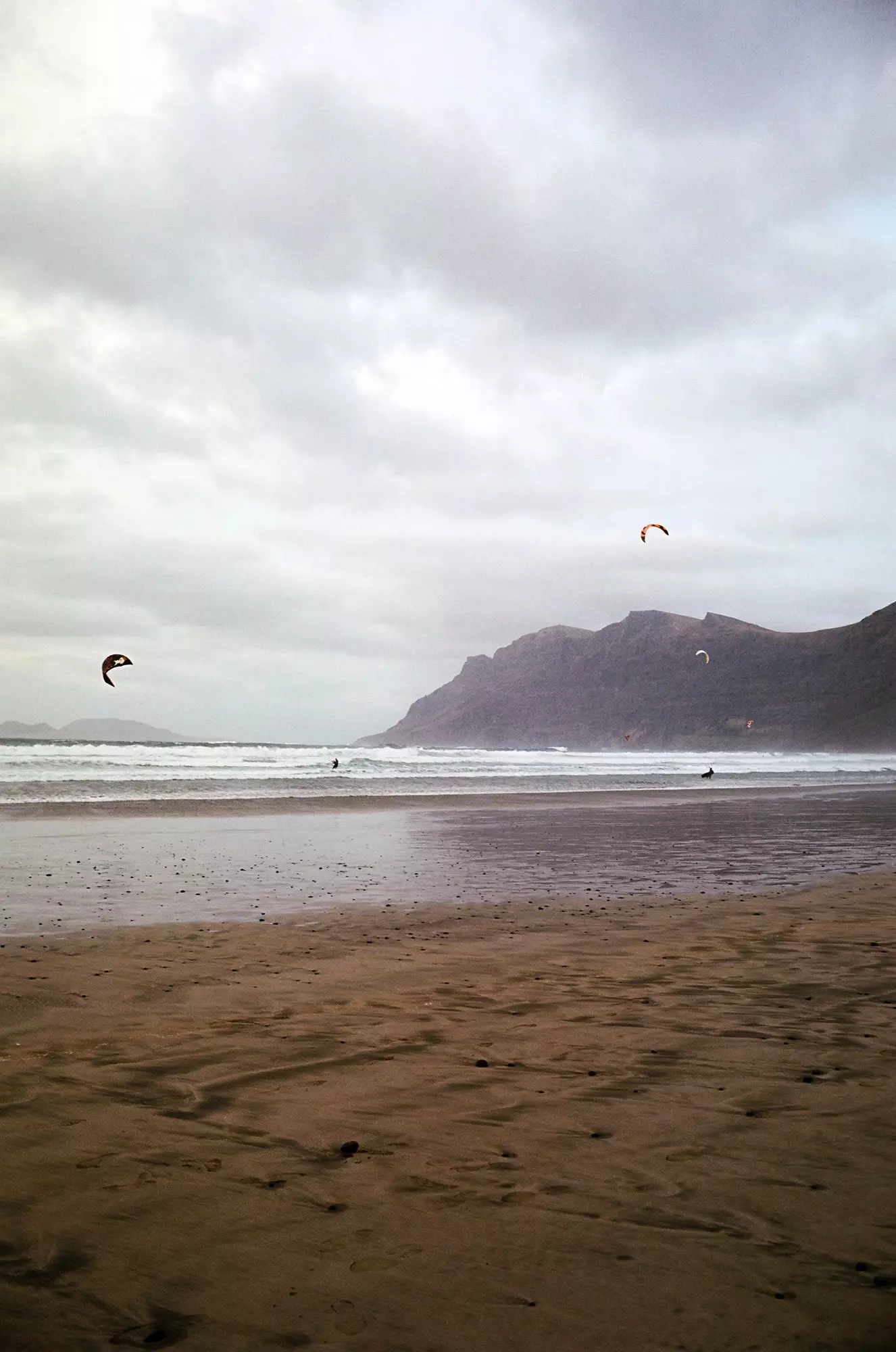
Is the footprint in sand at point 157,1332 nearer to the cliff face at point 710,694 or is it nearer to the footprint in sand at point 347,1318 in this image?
the footprint in sand at point 347,1318

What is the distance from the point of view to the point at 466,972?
7.07 meters

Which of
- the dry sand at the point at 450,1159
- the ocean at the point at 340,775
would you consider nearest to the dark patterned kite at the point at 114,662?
the ocean at the point at 340,775

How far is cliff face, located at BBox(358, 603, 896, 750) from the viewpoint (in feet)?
470

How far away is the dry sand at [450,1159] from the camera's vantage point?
8.71 feet

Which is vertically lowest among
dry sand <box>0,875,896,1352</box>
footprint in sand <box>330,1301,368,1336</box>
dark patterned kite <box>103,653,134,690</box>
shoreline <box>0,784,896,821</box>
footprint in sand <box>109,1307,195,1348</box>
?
shoreline <box>0,784,896,821</box>

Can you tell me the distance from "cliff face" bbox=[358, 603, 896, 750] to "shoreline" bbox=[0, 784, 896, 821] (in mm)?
103662

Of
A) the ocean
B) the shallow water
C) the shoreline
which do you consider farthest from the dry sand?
the ocean

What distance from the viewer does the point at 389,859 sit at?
577 inches

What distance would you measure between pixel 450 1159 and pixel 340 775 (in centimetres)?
3545

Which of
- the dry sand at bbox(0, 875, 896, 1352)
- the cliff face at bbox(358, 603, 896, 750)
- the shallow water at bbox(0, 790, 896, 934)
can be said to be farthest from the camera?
the cliff face at bbox(358, 603, 896, 750)

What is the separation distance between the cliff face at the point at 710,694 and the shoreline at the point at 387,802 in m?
104

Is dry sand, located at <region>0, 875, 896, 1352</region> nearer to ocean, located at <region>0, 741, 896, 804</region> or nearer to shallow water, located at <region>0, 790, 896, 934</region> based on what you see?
shallow water, located at <region>0, 790, 896, 934</region>

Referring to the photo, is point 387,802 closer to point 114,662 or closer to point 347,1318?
point 114,662

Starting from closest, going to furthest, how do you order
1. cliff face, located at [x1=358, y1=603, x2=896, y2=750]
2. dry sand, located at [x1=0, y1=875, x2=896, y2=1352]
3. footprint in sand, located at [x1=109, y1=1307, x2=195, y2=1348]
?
footprint in sand, located at [x1=109, y1=1307, x2=195, y2=1348] → dry sand, located at [x1=0, y1=875, x2=896, y2=1352] → cliff face, located at [x1=358, y1=603, x2=896, y2=750]
